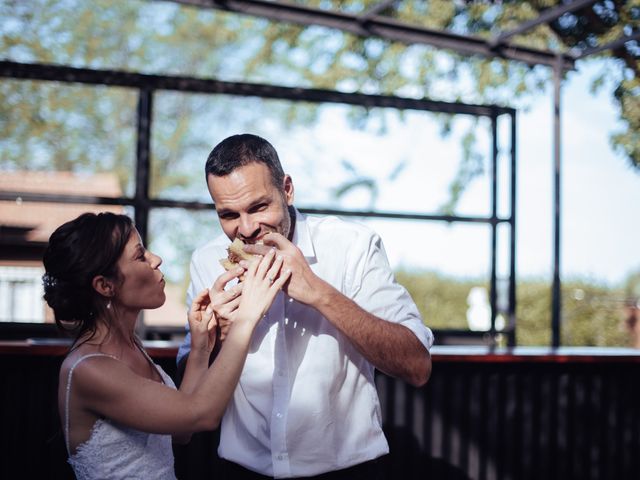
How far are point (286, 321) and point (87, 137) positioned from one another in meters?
21.3

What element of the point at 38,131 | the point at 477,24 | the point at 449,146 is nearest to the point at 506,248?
the point at 477,24

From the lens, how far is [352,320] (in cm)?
197

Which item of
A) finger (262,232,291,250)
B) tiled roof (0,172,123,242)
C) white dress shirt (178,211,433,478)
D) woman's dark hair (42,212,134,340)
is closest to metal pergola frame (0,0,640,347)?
woman's dark hair (42,212,134,340)

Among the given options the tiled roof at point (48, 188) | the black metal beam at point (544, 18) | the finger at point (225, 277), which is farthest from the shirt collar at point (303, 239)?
the tiled roof at point (48, 188)

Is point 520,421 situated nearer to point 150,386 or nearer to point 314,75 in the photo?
point 150,386

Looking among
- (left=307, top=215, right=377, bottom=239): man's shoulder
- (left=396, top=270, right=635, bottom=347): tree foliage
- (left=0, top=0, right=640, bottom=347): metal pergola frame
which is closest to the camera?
(left=307, top=215, right=377, bottom=239): man's shoulder

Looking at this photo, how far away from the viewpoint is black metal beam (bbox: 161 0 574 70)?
18.0 feet

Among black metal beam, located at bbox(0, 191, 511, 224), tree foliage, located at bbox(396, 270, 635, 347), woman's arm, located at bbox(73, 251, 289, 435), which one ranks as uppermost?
black metal beam, located at bbox(0, 191, 511, 224)

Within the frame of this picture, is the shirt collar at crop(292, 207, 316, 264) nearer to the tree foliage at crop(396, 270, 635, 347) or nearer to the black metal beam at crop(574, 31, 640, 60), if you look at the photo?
the black metal beam at crop(574, 31, 640, 60)

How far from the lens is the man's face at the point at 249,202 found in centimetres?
Result: 224

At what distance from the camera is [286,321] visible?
2277 millimetres

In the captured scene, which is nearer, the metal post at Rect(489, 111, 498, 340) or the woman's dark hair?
the woman's dark hair

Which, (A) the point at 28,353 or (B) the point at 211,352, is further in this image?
(A) the point at 28,353

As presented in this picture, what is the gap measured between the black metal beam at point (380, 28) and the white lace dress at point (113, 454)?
408 centimetres
